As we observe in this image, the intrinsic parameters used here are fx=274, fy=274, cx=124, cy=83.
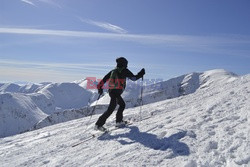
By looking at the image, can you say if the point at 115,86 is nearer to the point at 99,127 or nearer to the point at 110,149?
the point at 99,127

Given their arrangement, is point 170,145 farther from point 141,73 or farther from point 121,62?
point 121,62

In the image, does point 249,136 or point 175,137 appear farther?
point 175,137

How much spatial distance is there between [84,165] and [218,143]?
363 centimetres

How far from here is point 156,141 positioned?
8.36 meters

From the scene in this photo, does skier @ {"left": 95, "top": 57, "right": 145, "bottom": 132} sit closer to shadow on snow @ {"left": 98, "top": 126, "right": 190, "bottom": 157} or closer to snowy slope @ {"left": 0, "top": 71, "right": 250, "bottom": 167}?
snowy slope @ {"left": 0, "top": 71, "right": 250, "bottom": 167}

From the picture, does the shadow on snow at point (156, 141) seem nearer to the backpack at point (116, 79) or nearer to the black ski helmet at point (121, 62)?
the backpack at point (116, 79)

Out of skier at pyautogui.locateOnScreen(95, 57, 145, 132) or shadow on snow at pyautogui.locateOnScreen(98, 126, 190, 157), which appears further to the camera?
skier at pyautogui.locateOnScreen(95, 57, 145, 132)

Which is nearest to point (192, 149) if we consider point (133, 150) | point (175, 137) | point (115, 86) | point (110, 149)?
point (175, 137)

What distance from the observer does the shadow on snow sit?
7250 millimetres

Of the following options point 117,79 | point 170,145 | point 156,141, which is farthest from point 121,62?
point 170,145

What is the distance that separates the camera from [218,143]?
23.0 ft

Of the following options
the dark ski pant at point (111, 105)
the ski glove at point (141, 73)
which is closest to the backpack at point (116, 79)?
the dark ski pant at point (111, 105)

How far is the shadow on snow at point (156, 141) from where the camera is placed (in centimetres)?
A: 725

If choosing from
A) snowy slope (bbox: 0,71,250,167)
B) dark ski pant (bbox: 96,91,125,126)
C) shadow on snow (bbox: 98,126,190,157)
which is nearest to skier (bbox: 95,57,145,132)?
dark ski pant (bbox: 96,91,125,126)
